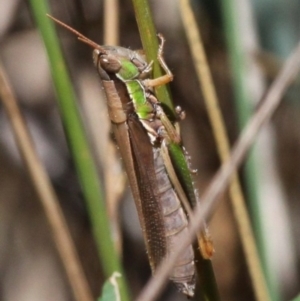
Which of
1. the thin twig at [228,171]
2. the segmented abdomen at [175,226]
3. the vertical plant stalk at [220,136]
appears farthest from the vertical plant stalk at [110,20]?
the thin twig at [228,171]

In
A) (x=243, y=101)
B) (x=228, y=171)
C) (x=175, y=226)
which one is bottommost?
(x=175, y=226)

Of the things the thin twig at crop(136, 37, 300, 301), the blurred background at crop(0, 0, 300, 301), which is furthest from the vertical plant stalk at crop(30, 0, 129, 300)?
the blurred background at crop(0, 0, 300, 301)

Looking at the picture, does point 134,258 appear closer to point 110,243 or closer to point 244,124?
point 244,124

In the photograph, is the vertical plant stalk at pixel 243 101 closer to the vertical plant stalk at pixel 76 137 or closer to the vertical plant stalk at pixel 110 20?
the vertical plant stalk at pixel 110 20

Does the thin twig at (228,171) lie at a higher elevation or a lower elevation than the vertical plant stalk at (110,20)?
lower

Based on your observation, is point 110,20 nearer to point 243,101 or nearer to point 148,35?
point 243,101

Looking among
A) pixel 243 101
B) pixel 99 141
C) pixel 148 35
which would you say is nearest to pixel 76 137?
pixel 148 35

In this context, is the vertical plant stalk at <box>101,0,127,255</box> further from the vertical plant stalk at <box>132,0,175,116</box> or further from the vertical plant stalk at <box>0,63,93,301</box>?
the vertical plant stalk at <box>132,0,175,116</box>
